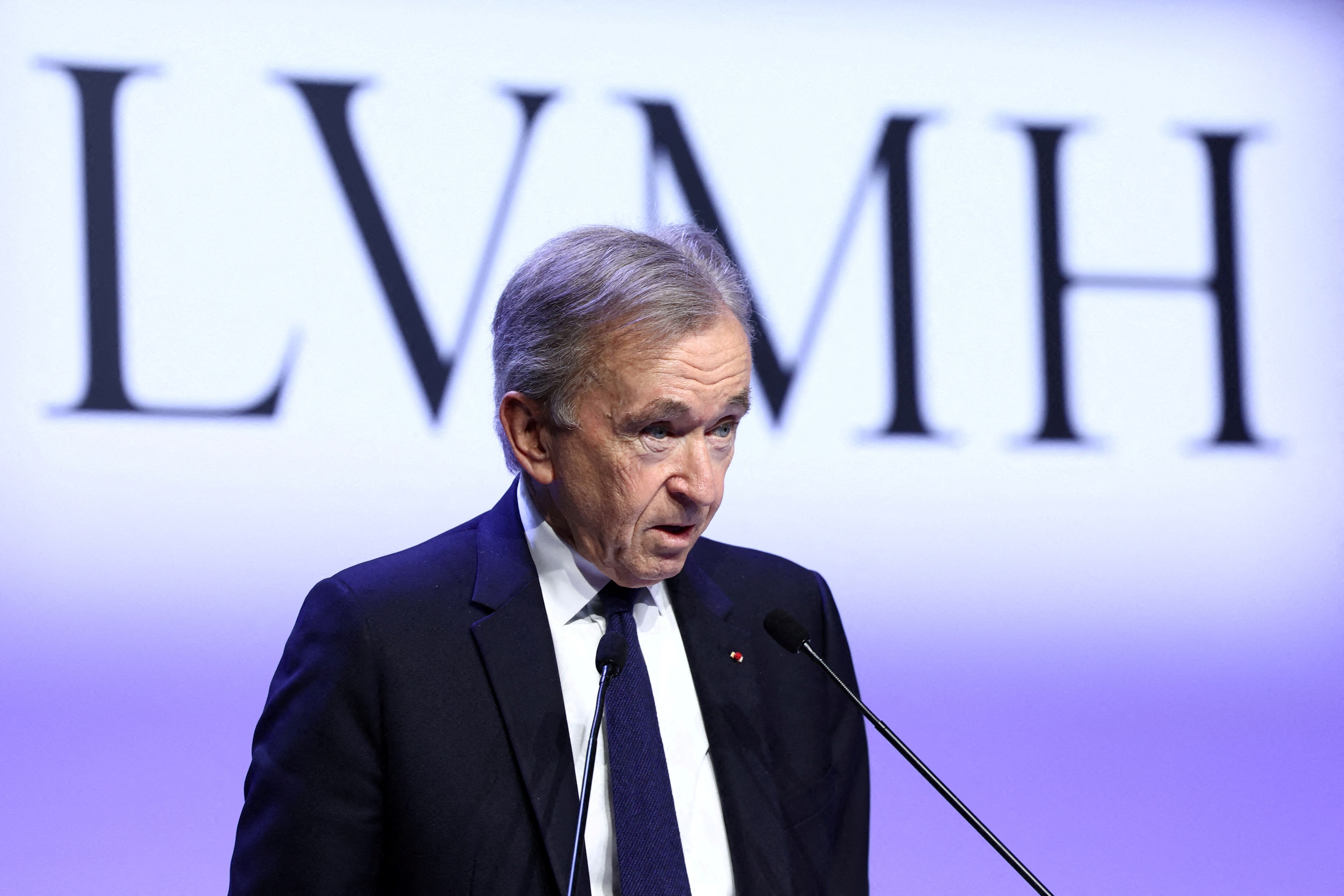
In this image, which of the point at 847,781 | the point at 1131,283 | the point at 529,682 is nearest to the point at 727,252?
the point at 1131,283

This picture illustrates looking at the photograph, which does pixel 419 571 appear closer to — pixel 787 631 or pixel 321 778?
pixel 321 778

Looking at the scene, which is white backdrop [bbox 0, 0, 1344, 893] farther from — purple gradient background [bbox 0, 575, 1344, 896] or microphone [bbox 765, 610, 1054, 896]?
microphone [bbox 765, 610, 1054, 896]

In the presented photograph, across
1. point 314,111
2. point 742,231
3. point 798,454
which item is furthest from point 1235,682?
point 314,111

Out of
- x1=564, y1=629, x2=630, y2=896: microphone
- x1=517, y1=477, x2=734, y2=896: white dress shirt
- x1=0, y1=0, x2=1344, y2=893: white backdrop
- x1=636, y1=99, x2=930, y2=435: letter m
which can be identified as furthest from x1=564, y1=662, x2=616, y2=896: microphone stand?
x1=636, y1=99, x2=930, y2=435: letter m

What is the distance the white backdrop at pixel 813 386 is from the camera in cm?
254

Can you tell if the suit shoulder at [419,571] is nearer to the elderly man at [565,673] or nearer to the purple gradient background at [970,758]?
the elderly man at [565,673]

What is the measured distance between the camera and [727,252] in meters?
2.87

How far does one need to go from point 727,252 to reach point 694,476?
1.20 m

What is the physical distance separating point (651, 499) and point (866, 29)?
1.71 metres

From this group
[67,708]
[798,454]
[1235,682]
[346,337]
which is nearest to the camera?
[67,708]

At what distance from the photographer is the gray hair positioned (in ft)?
5.79

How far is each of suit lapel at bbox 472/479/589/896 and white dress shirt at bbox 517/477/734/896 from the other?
0.07 ft

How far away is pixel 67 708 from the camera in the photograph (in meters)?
2.50

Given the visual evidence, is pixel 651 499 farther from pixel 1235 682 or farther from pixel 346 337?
pixel 1235 682
